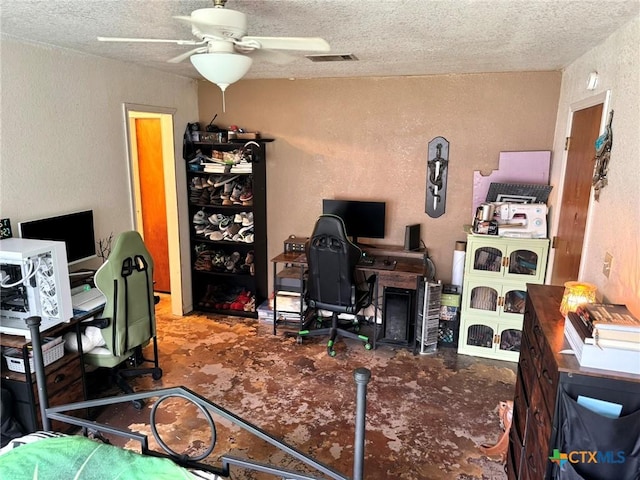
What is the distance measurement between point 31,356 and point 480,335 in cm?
334

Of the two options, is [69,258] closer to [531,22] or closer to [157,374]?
[157,374]

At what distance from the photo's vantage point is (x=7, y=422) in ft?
8.12

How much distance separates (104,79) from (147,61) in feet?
1.21

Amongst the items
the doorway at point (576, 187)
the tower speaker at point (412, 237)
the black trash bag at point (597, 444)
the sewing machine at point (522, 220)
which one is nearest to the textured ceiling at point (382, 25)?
the doorway at point (576, 187)

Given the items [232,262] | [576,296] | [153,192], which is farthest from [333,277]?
[153,192]

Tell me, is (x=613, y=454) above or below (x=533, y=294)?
below

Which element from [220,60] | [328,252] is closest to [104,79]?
[220,60]

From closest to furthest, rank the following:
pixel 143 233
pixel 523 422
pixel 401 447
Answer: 1. pixel 523 422
2. pixel 401 447
3. pixel 143 233

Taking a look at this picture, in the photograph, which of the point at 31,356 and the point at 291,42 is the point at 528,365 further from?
the point at 31,356

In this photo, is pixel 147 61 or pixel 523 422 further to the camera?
pixel 147 61

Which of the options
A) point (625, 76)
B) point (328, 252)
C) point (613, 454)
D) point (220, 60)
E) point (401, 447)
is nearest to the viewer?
point (613, 454)

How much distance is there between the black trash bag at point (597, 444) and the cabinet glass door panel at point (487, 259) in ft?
7.84

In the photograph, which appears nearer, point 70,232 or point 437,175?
point 70,232

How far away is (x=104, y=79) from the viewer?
3441 mm
